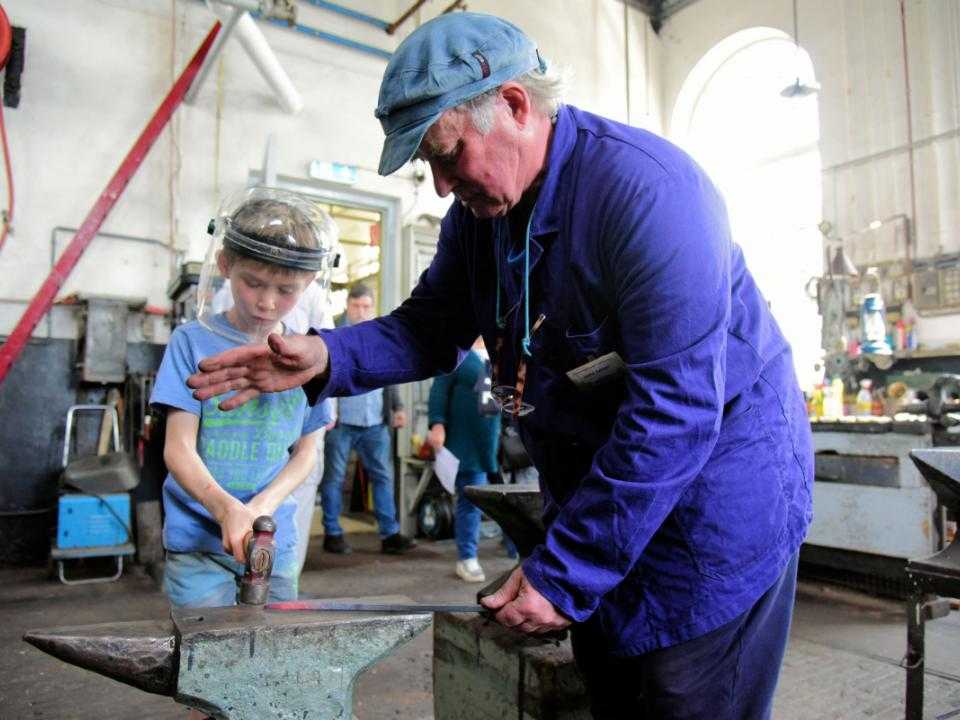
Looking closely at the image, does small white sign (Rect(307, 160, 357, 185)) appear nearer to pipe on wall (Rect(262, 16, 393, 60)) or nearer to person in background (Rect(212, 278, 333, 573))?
pipe on wall (Rect(262, 16, 393, 60))

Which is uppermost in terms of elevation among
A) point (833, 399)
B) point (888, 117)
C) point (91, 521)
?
point (888, 117)

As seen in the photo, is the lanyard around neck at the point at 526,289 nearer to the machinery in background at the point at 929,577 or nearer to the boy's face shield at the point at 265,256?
the boy's face shield at the point at 265,256

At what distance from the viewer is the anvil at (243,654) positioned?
925 mm

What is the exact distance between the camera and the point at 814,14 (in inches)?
234

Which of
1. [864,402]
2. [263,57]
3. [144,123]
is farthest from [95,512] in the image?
[864,402]

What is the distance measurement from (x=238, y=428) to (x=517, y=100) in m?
0.99

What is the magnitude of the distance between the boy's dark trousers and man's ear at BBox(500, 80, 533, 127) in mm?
826

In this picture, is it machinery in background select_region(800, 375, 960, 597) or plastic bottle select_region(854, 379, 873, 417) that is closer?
machinery in background select_region(800, 375, 960, 597)

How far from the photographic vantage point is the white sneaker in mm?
3967

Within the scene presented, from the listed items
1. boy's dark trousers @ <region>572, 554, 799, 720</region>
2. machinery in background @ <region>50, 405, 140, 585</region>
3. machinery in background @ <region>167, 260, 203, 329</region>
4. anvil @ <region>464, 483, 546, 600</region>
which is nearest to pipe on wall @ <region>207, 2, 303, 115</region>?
machinery in background @ <region>167, 260, 203, 329</region>

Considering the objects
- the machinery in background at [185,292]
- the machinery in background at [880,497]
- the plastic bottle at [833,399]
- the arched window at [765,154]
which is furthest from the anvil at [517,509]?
the arched window at [765,154]

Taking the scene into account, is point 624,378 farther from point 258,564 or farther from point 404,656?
A: point 404,656

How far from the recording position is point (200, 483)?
4.83 ft

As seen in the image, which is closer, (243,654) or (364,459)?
(243,654)
